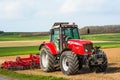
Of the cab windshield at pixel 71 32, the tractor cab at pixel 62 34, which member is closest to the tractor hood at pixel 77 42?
the tractor cab at pixel 62 34

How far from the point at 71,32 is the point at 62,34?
73 cm

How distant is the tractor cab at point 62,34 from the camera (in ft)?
60.1

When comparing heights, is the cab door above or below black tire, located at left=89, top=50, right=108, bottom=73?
above

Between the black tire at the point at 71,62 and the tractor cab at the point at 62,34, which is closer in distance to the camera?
the black tire at the point at 71,62

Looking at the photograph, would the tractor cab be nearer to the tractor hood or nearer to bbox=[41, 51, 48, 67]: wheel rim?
the tractor hood

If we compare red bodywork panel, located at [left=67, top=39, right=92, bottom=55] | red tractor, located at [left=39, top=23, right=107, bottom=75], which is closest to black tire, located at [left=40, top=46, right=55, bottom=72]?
red tractor, located at [left=39, top=23, right=107, bottom=75]

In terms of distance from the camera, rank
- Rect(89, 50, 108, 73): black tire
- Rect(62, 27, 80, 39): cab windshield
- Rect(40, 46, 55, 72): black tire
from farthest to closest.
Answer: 1. Rect(40, 46, 55, 72): black tire
2. Rect(62, 27, 80, 39): cab windshield
3. Rect(89, 50, 108, 73): black tire

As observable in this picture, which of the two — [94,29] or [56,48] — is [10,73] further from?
[94,29]

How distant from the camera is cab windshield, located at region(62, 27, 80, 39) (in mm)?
18600

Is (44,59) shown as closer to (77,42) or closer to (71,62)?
(77,42)

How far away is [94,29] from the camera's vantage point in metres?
74.9

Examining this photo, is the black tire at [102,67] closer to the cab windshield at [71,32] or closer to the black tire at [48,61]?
the cab windshield at [71,32]

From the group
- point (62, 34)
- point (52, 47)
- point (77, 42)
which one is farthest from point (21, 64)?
point (77, 42)

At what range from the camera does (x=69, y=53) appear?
17203mm
